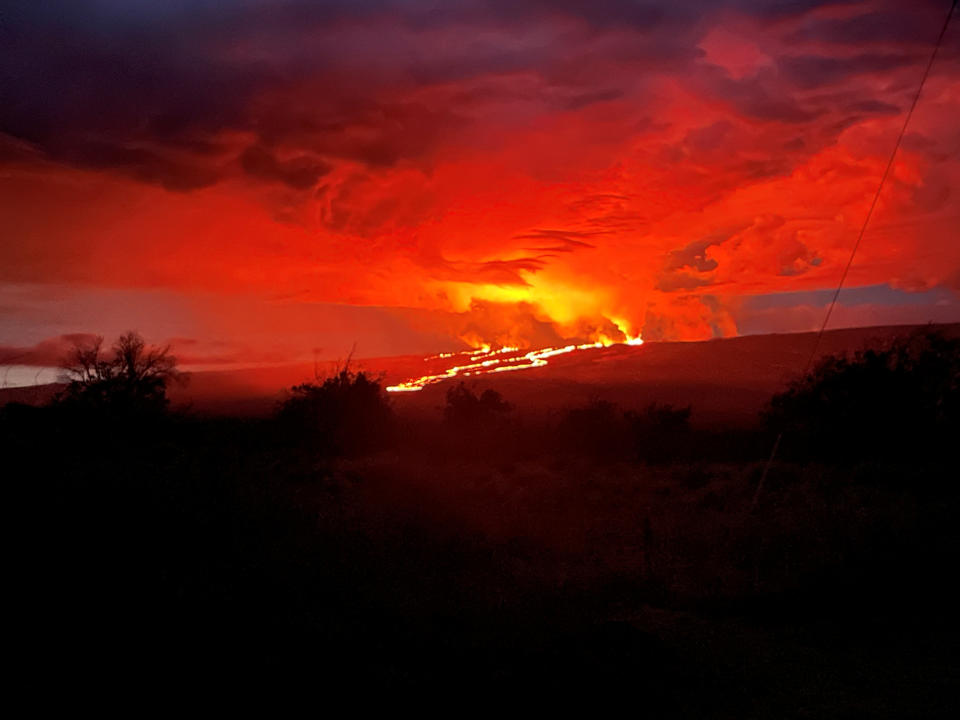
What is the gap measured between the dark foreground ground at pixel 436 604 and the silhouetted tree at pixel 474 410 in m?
33.4

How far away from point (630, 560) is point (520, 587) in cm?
533

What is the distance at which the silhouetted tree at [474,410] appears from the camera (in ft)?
163

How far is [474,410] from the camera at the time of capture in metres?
50.9

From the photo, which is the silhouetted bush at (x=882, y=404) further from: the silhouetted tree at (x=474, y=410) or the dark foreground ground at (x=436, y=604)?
the dark foreground ground at (x=436, y=604)

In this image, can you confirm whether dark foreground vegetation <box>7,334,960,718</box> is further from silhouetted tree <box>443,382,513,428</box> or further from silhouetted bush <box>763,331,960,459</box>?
silhouetted tree <box>443,382,513,428</box>

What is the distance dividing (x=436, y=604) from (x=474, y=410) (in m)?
41.5

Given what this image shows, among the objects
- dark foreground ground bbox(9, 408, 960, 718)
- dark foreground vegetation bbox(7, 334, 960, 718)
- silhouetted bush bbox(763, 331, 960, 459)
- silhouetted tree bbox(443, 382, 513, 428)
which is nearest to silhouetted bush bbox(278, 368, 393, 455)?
silhouetted tree bbox(443, 382, 513, 428)

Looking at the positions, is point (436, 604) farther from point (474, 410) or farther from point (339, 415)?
point (474, 410)

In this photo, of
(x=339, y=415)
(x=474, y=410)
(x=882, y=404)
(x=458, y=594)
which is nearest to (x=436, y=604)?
(x=458, y=594)

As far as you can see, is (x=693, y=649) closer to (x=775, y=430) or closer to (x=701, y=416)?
(x=775, y=430)

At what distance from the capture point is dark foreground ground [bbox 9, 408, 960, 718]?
6.89 meters

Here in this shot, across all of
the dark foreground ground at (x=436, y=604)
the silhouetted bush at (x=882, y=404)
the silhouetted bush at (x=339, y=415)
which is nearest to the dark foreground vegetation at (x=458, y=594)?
the dark foreground ground at (x=436, y=604)

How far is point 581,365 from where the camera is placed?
284 ft

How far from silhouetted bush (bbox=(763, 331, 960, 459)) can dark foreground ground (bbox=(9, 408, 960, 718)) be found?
2100 cm
